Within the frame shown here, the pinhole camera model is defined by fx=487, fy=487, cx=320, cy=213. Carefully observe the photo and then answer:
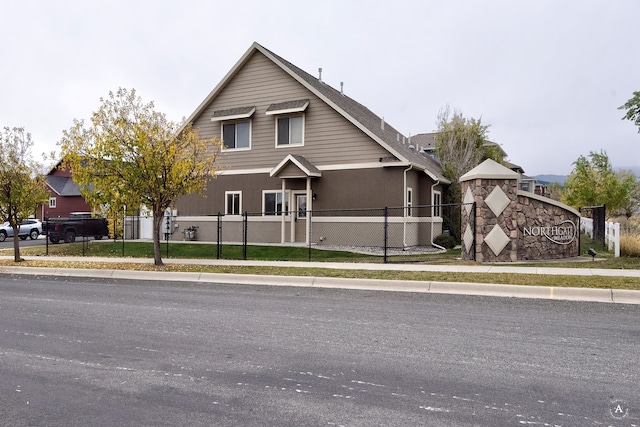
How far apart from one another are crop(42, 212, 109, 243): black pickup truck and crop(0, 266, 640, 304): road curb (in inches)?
475

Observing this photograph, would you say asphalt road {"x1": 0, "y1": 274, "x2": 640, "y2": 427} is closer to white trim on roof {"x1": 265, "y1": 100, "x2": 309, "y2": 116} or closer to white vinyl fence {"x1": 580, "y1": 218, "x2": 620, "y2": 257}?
white vinyl fence {"x1": 580, "y1": 218, "x2": 620, "y2": 257}

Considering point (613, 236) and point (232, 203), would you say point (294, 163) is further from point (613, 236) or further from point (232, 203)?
point (613, 236)

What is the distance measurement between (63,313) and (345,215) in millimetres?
14523


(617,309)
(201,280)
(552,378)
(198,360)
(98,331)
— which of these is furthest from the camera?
(201,280)

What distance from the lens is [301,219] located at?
22594 millimetres

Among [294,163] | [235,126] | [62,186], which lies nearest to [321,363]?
[294,163]

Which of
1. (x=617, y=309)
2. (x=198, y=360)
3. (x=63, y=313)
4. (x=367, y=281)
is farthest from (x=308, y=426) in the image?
(x=367, y=281)

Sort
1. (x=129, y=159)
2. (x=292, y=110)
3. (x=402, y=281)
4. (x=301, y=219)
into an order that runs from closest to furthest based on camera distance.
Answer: (x=402, y=281) → (x=129, y=159) → (x=292, y=110) → (x=301, y=219)

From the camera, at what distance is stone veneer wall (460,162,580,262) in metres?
14.6

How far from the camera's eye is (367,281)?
11.4m

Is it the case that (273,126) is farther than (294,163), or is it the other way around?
(273,126)

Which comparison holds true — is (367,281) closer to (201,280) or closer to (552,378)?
(201,280)

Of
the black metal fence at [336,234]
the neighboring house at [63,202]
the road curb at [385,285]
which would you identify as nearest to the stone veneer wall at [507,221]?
the black metal fence at [336,234]

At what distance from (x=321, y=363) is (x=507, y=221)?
35.8 ft
